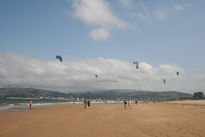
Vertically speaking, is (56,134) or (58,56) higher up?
(58,56)

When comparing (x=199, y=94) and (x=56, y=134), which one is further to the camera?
(x=199, y=94)

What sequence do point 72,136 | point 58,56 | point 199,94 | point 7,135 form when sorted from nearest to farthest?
point 72,136, point 7,135, point 58,56, point 199,94

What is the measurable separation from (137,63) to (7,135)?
27905 mm

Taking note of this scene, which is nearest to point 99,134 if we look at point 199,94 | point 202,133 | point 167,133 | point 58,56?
point 167,133

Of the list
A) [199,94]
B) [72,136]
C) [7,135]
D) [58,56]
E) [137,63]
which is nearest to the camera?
[72,136]

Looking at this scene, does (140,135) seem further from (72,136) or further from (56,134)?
(56,134)

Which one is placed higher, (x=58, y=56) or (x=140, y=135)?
(x=58, y=56)

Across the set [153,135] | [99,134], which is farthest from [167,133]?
[99,134]

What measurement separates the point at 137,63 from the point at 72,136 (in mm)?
26769

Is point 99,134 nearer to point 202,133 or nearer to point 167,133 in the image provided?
point 167,133

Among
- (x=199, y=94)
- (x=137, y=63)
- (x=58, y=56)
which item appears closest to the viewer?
(x=58, y=56)

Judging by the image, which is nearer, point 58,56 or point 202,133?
point 202,133

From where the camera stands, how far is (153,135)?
9.94 m

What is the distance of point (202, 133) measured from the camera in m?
10.1
